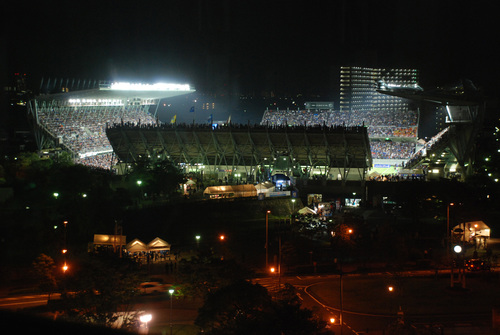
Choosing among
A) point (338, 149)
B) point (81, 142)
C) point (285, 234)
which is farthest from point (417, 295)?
point (81, 142)

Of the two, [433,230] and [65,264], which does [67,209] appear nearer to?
[65,264]

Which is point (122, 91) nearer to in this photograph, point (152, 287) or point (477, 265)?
point (152, 287)

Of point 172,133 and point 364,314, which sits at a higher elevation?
point 172,133

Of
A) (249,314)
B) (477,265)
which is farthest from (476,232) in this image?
(249,314)

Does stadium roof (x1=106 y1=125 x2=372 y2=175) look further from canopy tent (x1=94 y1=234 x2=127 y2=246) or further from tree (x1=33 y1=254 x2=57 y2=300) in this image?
tree (x1=33 y1=254 x2=57 y2=300)

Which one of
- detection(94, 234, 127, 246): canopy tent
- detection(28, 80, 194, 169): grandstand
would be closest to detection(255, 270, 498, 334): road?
detection(94, 234, 127, 246): canopy tent

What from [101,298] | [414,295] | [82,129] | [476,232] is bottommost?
[414,295]
